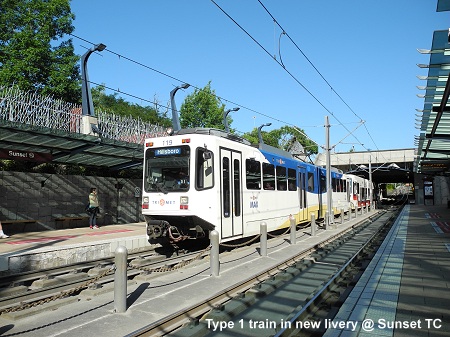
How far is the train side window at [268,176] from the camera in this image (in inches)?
528

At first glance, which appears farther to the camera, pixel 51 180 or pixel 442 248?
pixel 51 180

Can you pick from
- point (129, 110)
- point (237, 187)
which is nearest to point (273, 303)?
point (237, 187)

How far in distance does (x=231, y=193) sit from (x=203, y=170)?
1243 millimetres

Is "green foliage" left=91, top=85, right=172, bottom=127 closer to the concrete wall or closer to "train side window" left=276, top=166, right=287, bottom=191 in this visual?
the concrete wall

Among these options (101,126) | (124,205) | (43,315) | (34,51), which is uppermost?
(34,51)

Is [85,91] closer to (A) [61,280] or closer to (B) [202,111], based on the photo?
(A) [61,280]

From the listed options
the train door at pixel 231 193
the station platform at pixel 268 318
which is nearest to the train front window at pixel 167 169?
the train door at pixel 231 193

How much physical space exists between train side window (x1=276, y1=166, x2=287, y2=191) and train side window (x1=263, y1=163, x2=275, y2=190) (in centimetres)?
54

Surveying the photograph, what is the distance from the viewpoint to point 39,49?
73.2ft

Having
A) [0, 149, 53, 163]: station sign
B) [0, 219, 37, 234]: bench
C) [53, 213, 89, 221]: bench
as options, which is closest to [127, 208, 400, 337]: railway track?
[0, 149, 53, 163]: station sign

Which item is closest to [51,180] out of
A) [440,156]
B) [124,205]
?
[124,205]

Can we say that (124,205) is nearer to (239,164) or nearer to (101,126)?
(101,126)

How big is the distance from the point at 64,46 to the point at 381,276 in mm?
24327

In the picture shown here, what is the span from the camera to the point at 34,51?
72.3ft
